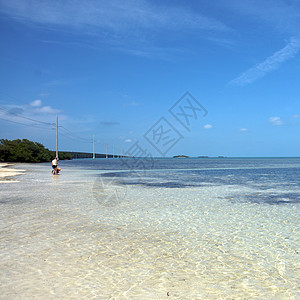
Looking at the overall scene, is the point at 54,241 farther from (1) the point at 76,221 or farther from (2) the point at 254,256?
(2) the point at 254,256

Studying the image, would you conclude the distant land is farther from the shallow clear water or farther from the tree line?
the shallow clear water

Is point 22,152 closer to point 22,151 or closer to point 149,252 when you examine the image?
point 22,151

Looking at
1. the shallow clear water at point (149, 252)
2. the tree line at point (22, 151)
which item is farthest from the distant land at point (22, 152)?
the shallow clear water at point (149, 252)

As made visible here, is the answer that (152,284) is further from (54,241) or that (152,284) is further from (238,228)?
(238,228)

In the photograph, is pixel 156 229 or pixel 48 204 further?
pixel 48 204

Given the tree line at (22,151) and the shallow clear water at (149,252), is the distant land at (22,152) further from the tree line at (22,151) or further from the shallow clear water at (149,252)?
the shallow clear water at (149,252)

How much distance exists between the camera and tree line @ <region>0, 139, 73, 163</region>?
84.9 m

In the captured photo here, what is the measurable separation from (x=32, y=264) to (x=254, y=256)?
4.49 meters

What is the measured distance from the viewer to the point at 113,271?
6.12 metres

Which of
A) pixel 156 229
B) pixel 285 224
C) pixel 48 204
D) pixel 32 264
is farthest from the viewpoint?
pixel 48 204

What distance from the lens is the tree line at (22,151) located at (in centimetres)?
8494

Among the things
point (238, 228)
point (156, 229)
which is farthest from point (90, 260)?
point (238, 228)

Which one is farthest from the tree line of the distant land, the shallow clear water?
the shallow clear water

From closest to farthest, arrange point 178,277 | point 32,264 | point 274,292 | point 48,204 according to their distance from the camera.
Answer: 1. point 274,292
2. point 178,277
3. point 32,264
4. point 48,204
